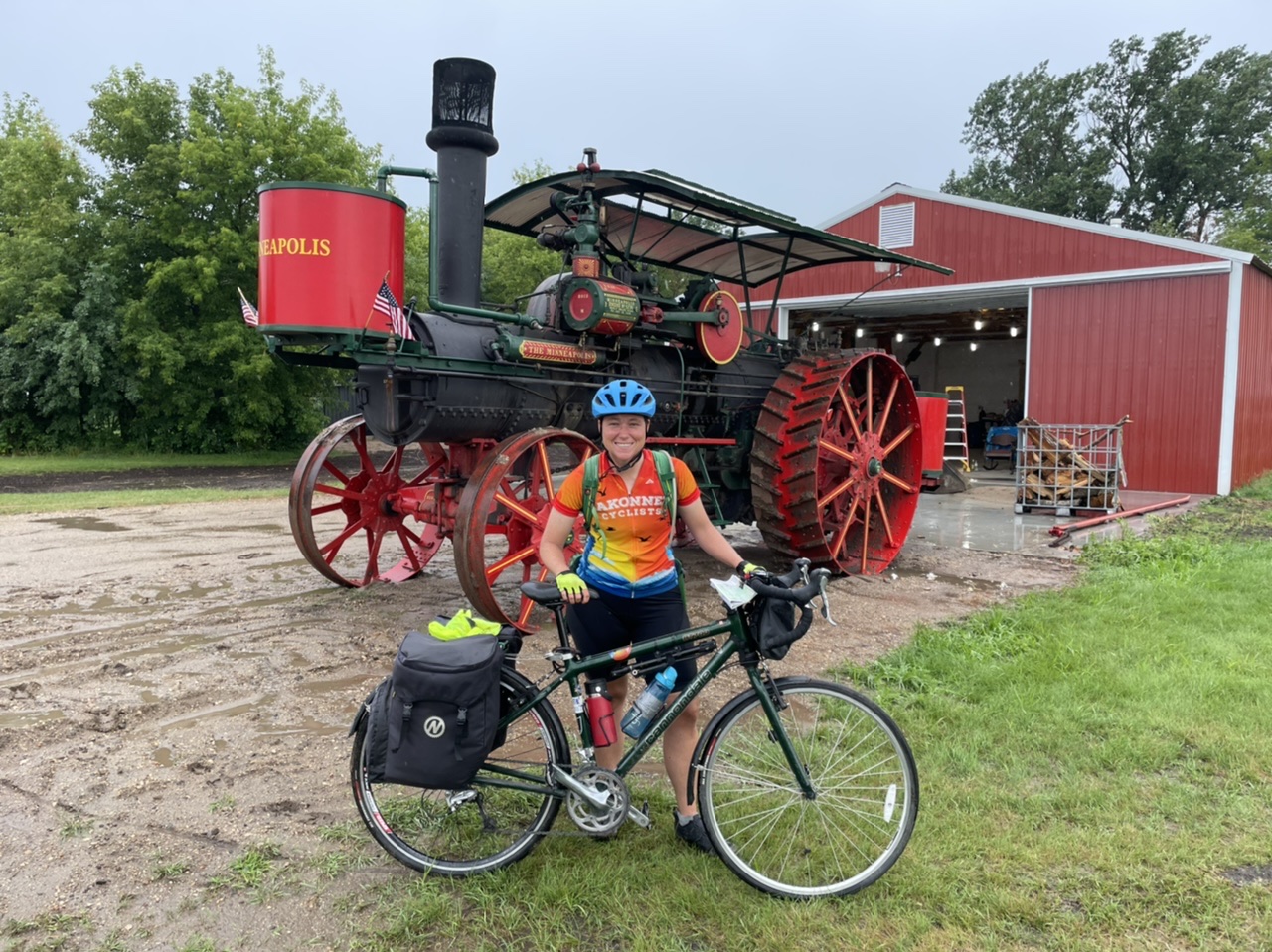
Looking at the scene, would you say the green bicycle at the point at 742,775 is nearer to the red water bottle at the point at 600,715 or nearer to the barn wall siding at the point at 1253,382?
the red water bottle at the point at 600,715

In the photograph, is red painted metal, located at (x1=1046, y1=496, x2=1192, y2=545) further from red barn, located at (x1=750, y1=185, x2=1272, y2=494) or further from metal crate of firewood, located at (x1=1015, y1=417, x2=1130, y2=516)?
red barn, located at (x1=750, y1=185, x2=1272, y2=494)

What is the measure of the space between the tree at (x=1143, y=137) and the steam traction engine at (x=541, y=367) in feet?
113

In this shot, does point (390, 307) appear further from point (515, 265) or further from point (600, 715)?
point (515, 265)

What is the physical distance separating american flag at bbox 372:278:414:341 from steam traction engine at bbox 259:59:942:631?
0.03 metres

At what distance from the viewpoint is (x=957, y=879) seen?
2.60 metres

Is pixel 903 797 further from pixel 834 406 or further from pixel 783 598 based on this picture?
pixel 834 406

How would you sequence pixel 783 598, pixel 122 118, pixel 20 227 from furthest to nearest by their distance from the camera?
pixel 20 227
pixel 122 118
pixel 783 598

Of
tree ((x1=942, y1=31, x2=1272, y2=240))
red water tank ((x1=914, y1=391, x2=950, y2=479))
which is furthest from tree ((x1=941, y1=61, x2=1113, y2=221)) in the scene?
red water tank ((x1=914, y1=391, x2=950, y2=479))

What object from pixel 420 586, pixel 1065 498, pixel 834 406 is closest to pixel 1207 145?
pixel 1065 498

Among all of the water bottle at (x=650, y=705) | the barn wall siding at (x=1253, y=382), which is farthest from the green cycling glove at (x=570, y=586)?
the barn wall siding at (x=1253, y=382)

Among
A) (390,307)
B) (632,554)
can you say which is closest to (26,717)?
(390,307)

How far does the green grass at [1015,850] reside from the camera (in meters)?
2.39

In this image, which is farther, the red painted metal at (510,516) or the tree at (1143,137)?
the tree at (1143,137)

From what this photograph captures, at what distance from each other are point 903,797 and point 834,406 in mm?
4678
